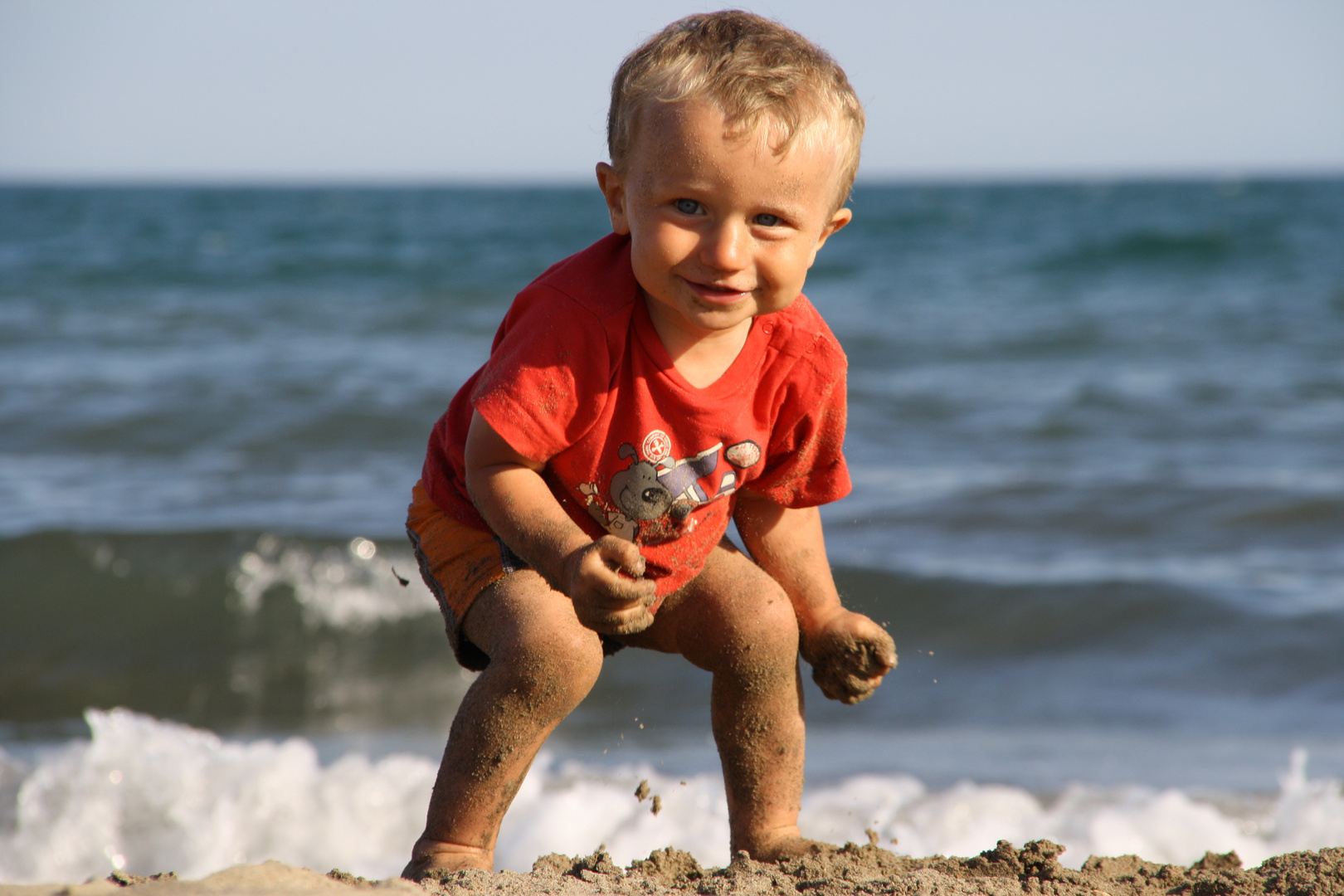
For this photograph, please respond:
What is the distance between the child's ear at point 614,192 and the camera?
6.36 ft

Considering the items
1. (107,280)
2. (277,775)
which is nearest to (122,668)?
(277,775)

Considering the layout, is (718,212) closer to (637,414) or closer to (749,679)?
(637,414)

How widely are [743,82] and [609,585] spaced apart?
30.2 inches

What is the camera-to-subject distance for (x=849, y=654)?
2238 mm

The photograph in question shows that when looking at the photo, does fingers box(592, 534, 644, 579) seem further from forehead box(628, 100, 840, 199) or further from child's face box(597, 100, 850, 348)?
forehead box(628, 100, 840, 199)

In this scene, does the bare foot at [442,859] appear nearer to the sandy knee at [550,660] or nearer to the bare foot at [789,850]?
the sandy knee at [550,660]

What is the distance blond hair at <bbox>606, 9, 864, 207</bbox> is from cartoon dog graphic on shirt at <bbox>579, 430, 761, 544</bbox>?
1.51ft

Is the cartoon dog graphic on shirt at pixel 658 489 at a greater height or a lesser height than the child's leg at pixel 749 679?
greater

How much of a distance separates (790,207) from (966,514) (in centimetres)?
469

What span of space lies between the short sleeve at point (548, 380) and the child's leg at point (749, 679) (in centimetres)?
44

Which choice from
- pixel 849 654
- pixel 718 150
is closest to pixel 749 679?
pixel 849 654

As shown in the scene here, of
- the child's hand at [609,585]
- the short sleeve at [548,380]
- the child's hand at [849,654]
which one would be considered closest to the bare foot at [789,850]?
the child's hand at [849,654]

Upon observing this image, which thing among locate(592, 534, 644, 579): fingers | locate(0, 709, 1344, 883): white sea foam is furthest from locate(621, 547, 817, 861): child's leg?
locate(0, 709, 1344, 883): white sea foam

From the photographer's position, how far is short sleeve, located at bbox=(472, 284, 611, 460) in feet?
6.14
